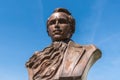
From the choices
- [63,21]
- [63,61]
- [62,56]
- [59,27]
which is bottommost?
[63,61]

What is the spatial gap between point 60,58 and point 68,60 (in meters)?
0.20

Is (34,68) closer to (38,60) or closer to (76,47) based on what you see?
(38,60)

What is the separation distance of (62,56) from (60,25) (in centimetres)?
65

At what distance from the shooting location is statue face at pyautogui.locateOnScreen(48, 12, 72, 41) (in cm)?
905

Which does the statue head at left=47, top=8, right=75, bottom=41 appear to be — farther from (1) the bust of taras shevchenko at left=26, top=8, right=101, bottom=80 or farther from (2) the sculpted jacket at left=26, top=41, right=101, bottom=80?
(2) the sculpted jacket at left=26, top=41, right=101, bottom=80

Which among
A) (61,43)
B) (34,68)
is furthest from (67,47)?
(34,68)

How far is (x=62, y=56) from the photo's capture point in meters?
8.84

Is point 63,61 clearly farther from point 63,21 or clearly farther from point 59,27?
point 63,21

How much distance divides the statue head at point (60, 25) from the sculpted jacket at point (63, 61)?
14 cm

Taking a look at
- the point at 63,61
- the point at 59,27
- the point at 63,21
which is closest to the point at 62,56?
the point at 63,61

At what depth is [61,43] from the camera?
29.7 feet

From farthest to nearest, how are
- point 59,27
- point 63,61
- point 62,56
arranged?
point 59,27 < point 62,56 < point 63,61

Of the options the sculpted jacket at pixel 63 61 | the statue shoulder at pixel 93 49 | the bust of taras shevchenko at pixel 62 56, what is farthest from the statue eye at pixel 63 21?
the statue shoulder at pixel 93 49

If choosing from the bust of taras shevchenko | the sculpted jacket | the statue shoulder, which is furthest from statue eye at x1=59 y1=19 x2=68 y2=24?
the statue shoulder
